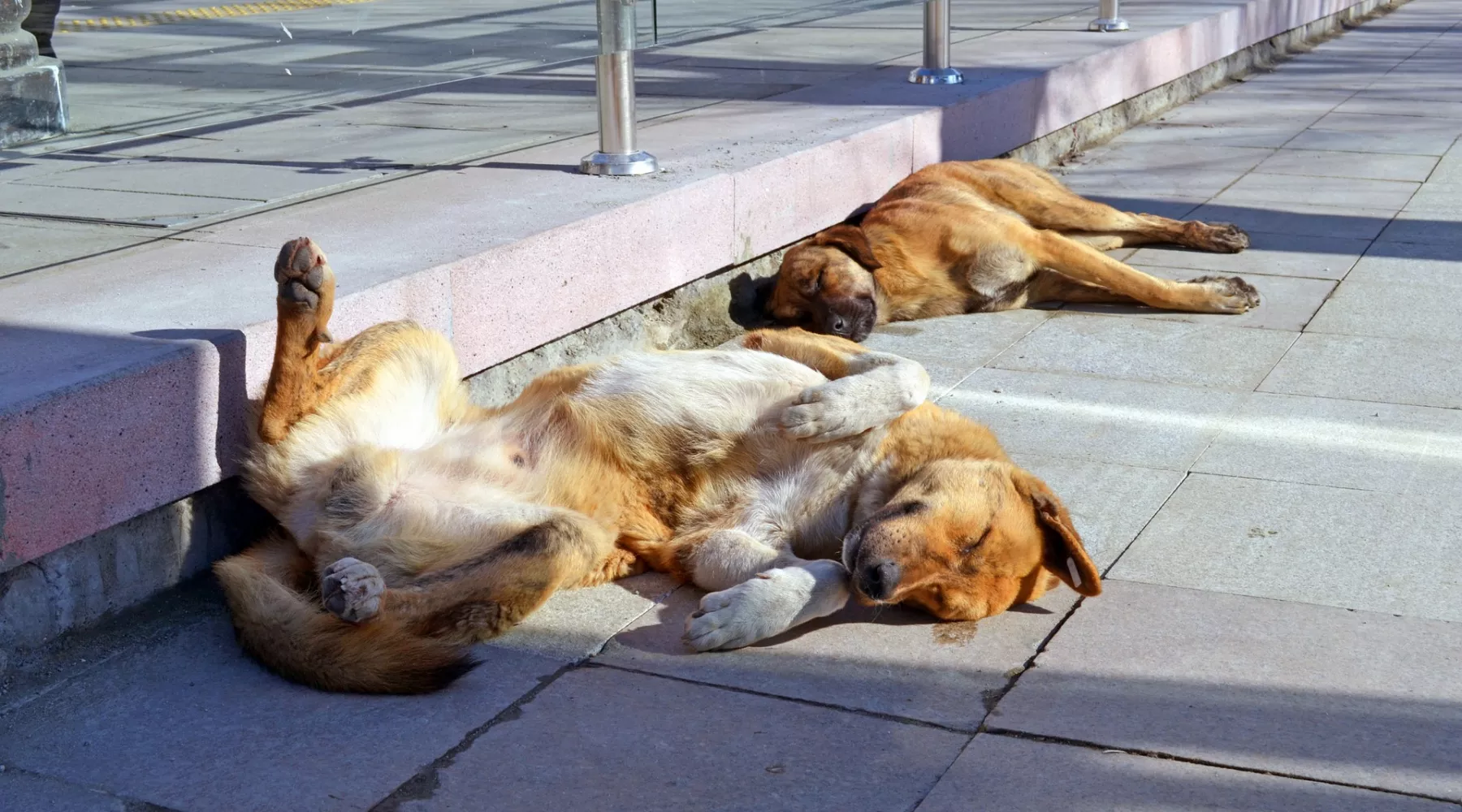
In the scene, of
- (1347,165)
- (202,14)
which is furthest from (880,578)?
(1347,165)

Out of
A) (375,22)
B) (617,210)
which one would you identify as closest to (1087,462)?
(617,210)

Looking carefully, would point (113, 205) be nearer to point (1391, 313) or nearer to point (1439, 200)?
point (1391, 313)

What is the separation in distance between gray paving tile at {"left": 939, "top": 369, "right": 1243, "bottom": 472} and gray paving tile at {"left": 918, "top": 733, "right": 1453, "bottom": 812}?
6.06 ft

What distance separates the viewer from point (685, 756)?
3.08 meters

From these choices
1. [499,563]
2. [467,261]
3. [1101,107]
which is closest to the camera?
[499,563]

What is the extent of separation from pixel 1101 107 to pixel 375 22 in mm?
4897

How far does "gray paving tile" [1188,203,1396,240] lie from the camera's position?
7699mm

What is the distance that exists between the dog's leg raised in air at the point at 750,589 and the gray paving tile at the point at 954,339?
1758mm

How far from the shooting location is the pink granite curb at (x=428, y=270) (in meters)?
3.46

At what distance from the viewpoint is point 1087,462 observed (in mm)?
4754

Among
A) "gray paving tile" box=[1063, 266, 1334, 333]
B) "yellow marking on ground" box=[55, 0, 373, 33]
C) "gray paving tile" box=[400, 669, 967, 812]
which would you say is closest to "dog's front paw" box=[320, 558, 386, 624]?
"gray paving tile" box=[400, 669, 967, 812]

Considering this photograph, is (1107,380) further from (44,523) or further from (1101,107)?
(1101,107)

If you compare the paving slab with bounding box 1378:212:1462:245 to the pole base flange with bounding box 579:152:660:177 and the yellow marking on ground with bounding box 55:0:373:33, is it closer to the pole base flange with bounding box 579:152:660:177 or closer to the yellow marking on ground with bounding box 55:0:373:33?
the pole base flange with bounding box 579:152:660:177

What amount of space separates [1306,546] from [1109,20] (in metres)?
7.90
